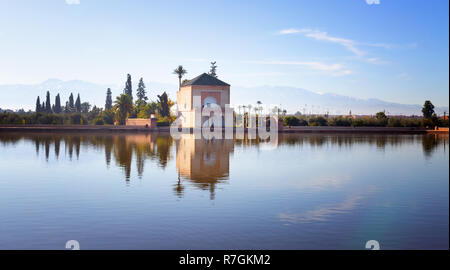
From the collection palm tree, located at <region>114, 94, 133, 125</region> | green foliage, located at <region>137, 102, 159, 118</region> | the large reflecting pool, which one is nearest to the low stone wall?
palm tree, located at <region>114, 94, 133, 125</region>

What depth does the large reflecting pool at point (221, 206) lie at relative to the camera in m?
7.52

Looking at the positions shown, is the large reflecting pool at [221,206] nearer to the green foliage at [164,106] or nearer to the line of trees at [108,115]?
the line of trees at [108,115]

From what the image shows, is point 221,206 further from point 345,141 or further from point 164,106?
point 164,106

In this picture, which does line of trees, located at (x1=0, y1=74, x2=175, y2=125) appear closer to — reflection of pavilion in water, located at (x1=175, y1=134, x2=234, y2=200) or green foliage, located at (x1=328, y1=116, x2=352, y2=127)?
green foliage, located at (x1=328, y1=116, x2=352, y2=127)

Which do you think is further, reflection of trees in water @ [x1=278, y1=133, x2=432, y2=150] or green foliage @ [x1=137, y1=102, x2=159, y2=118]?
green foliage @ [x1=137, y1=102, x2=159, y2=118]

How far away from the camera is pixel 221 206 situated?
10.1 metres

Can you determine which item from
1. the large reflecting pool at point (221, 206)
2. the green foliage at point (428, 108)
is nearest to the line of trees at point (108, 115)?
the large reflecting pool at point (221, 206)

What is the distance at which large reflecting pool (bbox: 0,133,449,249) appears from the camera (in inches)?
296

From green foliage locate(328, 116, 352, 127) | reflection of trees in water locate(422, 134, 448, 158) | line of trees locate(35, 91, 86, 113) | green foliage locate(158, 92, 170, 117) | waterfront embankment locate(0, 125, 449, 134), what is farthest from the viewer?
line of trees locate(35, 91, 86, 113)

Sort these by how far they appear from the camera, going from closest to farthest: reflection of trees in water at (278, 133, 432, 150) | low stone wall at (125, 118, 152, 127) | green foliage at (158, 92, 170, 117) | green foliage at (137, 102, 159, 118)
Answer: reflection of trees in water at (278, 133, 432, 150), low stone wall at (125, 118, 152, 127), green foliage at (158, 92, 170, 117), green foliage at (137, 102, 159, 118)

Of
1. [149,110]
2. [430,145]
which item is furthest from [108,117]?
[430,145]

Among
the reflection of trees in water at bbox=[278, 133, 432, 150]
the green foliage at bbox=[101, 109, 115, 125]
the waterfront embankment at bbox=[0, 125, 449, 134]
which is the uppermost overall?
the green foliage at bbox=[101, 109, 115, 125]
